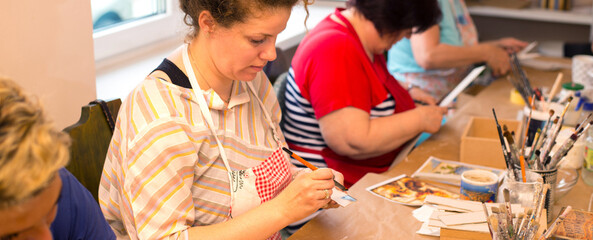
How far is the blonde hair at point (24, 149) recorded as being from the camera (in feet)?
2.20

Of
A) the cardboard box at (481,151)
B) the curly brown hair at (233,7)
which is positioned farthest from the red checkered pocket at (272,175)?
the cardboard box at (481,151)

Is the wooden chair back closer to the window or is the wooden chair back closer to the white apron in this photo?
the white apron

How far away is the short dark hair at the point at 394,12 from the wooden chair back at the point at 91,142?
0.92 m

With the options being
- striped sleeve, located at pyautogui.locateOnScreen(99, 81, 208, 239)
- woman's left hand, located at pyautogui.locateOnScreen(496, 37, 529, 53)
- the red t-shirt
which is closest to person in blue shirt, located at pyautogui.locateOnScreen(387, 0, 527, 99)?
woman's left hand, located at pyautogui.locateOnScreen(496, 37, 529, 53)

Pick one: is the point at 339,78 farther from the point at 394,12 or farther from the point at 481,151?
the point at 481,151

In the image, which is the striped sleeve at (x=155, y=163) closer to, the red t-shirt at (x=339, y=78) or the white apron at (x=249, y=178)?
the white apron at (x=249, y=178)

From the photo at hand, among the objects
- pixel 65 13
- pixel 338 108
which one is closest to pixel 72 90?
pixel 65 13

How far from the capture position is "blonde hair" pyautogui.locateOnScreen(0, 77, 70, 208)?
672mm

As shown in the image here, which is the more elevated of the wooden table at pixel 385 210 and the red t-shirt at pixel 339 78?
the red t-shirt at pixel 339 78

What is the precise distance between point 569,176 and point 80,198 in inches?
49.7

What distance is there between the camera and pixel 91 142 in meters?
1.42

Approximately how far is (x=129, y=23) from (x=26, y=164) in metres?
1.90

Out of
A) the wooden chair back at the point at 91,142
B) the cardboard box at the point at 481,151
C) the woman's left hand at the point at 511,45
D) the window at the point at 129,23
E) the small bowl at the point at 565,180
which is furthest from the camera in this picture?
the woman's left hand at the point at 511,45

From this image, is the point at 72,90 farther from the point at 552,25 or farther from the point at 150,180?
the point at 552,25
